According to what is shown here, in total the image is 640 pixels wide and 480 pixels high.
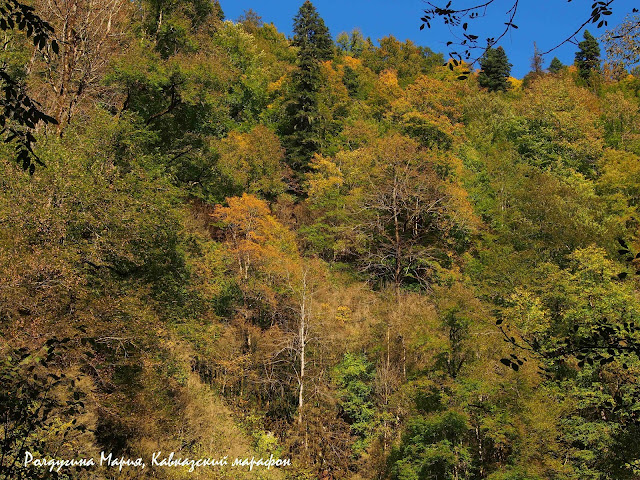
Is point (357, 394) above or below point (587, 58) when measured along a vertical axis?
below

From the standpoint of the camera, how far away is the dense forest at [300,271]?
9.77 meters

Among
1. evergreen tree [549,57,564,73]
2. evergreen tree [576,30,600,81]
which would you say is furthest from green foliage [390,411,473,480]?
evergreen tree [549,57,564,73]

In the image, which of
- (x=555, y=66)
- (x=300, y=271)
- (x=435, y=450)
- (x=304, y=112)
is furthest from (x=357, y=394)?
(x=555, y=66)

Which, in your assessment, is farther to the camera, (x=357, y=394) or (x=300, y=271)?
(x=300, y=271)

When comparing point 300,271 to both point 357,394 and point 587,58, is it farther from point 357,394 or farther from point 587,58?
point 587,58

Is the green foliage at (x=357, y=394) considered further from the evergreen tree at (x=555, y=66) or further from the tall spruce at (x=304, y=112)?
the evergreen tree at (x=555, y=66)

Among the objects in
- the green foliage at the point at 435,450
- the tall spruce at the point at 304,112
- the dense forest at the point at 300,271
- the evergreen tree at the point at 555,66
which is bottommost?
the green foliage at the point at 435,450

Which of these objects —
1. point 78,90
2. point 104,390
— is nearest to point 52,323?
point 104,390

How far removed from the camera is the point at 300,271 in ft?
72.8

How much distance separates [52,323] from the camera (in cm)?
940

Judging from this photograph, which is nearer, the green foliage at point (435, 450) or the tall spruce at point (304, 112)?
the green foliage at point (435, 450)

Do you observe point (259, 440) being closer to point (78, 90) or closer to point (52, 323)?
point (52, 323)

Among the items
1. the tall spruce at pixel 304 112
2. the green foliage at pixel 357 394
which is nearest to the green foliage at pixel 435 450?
the green foliage at pixel 357 394

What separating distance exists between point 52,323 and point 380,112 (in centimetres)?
3514
